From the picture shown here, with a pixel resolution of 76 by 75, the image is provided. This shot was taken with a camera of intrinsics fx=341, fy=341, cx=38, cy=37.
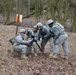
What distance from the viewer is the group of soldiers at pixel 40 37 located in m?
11.9

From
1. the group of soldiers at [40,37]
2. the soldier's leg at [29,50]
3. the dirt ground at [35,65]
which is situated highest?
the group of soldiers at [40,37]

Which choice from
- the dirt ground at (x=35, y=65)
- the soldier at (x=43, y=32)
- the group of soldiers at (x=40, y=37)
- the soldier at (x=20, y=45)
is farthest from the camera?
the soldier at (x=43, y=32)

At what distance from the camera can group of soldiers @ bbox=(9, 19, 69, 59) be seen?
1192 cm

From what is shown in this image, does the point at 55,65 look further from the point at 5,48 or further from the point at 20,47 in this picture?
the point at 5,48

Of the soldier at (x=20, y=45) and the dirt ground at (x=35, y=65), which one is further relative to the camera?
the soldier at (x=20, y=45)

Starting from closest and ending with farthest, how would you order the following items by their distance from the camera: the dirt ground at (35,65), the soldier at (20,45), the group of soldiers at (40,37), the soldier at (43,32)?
the dirt ground at (35,65)
the soldier at (20,45)
the group of soldiers at (40,37)
the soldier at (43,32)

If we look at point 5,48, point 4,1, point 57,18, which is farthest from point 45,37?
point 4,1

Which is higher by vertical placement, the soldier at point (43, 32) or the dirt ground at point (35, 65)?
the soldier at point (43, 32)

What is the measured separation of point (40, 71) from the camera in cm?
1109

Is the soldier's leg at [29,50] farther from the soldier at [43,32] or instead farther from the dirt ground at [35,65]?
the soldier at [43,32]

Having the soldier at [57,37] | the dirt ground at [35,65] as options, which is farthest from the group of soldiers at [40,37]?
the dirt ground at [35,65]

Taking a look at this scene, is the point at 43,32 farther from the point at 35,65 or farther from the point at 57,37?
the point at 35,65

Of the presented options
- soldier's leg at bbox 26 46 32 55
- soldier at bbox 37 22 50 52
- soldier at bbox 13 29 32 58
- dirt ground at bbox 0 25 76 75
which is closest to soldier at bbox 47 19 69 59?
soldier at bbox 37 22 50 52

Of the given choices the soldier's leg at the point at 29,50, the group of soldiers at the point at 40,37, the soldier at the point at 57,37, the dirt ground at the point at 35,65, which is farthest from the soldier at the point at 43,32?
the dirt ground at the point at 35,65
